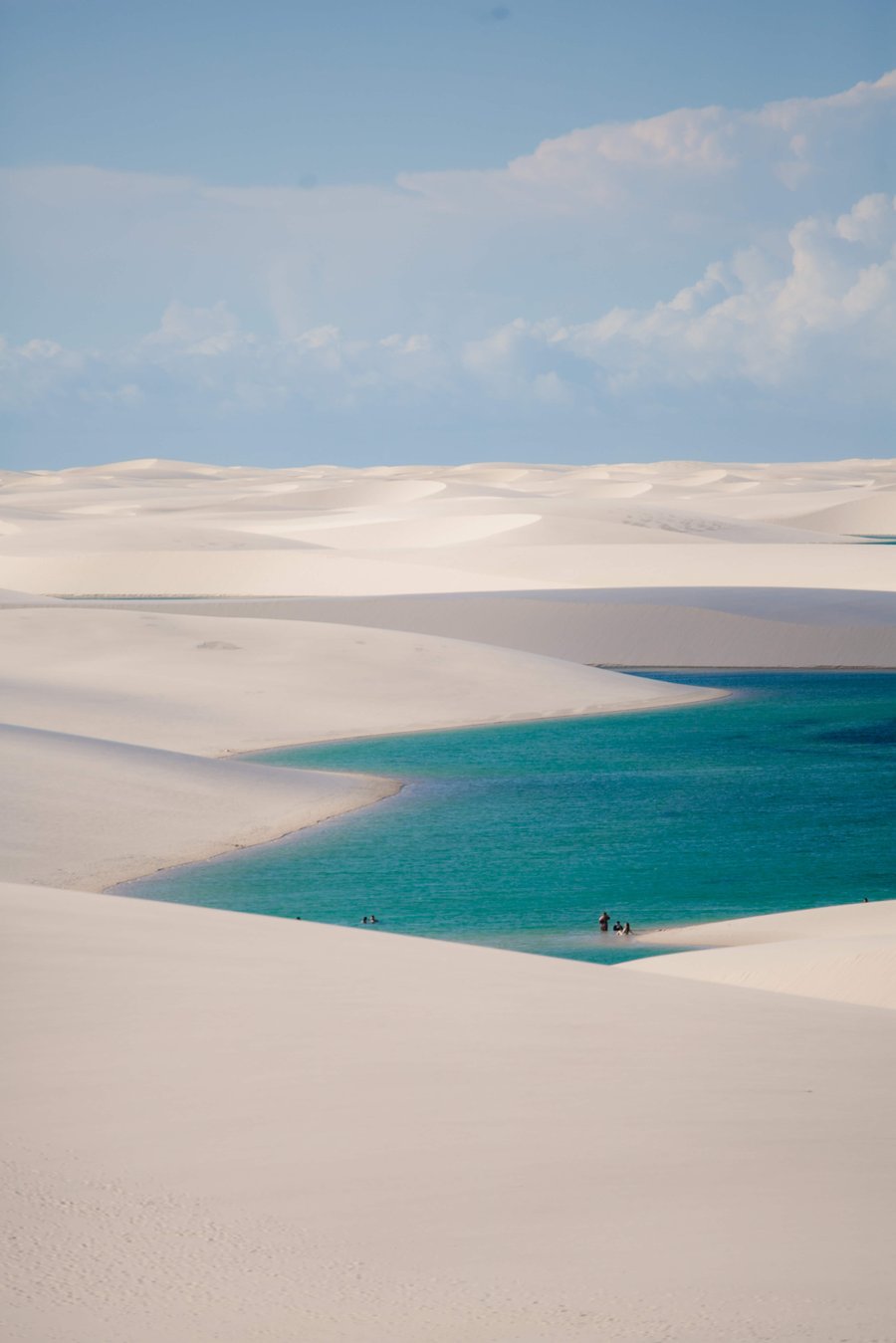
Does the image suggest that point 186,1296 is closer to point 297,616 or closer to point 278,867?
point 278,867

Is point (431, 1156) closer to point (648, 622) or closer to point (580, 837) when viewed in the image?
point (580, 837)

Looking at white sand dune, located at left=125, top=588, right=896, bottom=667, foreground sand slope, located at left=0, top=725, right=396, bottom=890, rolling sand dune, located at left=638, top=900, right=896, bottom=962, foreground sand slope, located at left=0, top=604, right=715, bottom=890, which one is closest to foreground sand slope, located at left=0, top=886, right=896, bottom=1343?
rolling sand dune, located at left=638, top=900, right=896, bottom=962

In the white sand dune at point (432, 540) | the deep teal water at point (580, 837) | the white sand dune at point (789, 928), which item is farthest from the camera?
the white sand dune at point (432, 540)

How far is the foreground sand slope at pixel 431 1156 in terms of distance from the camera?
3447 millimetres

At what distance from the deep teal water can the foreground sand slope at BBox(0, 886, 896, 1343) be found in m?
5.02

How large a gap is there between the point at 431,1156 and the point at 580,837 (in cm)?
1186

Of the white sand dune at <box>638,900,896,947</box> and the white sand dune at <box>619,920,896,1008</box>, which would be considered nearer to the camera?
the white sand dune at <box>619,920,896,1008</box>

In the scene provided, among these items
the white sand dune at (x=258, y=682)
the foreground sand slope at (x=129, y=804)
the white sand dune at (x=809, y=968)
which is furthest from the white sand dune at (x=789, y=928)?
the white sand dune at (x=258, y=682)

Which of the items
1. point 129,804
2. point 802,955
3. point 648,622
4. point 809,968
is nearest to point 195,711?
point 129,804

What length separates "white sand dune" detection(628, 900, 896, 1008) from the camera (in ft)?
28.6

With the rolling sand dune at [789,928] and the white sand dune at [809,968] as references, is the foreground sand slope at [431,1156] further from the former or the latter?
the rolling sand dune at [789,928]

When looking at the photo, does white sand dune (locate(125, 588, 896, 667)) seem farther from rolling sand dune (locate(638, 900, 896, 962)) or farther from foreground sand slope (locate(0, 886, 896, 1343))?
foreground sand slope (locate(0, 886, 896, 1343))

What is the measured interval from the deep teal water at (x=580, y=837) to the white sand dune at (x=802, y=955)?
79 centimetres

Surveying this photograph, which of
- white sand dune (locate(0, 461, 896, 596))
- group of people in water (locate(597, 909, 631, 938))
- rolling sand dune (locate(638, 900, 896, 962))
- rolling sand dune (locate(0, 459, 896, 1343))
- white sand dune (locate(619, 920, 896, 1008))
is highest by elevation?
white sand dune (locate(0, 461, 896, 596))
